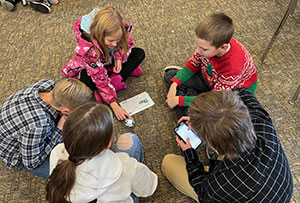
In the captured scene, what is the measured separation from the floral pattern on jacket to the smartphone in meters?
0.50

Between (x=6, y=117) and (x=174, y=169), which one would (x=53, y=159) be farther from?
(x=174, y=169)

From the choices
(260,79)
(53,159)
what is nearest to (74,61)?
(53,159)

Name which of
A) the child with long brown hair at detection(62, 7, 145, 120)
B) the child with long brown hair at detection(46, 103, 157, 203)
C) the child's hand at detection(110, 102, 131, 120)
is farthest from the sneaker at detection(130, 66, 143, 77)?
the child with long brown hair at detection(46, 103, 157, 203)

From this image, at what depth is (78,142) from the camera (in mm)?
733

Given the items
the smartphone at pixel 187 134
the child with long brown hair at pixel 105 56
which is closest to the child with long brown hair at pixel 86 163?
the smartphone at pixel 187 134

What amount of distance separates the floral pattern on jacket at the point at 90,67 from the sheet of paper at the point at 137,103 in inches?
3.6

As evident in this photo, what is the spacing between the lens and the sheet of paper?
153 cm

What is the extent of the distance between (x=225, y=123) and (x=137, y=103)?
2.90 feet

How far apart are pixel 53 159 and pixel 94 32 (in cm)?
68

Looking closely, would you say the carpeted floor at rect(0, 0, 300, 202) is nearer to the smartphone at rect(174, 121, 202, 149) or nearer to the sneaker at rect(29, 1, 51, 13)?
the sneaker at rect(29, 1, 51, 13)

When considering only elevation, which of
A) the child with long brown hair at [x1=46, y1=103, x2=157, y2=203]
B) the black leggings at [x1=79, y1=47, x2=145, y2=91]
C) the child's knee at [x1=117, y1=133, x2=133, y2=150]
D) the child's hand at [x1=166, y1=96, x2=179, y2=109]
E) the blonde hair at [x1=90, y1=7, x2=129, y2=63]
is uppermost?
the blonde hair at [x1=90, y1=7, x2=129, y2=63]

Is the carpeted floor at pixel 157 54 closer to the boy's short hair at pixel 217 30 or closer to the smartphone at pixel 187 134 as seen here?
the smartphone at pixel 187 134

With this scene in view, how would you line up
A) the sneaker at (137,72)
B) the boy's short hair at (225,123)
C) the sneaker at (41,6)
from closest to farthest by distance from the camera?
the boy's short hair at (225,123), the sneaker at (137,72), the sneaker at (41,6)

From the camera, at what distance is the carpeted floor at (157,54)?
4.35 ft
